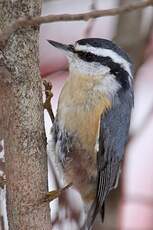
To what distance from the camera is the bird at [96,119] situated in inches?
59.4

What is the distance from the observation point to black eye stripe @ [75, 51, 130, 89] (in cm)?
147

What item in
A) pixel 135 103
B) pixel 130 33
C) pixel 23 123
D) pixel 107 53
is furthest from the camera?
pixel 135 103

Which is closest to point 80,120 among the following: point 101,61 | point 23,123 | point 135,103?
point 101,61

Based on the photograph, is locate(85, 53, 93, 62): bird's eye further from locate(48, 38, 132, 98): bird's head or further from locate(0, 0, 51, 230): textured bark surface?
locate(0, 0, 51, 230): textured bark surface

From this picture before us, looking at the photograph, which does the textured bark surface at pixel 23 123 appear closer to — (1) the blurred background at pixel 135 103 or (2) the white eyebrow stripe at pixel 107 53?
(1) the blurred background at pixel 135 103

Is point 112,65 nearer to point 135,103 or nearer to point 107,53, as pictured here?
point 107,53

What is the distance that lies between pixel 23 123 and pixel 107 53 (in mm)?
365

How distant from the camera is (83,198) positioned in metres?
1.61

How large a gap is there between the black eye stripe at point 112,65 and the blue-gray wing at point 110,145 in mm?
28

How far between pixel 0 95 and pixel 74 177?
18.7 inches

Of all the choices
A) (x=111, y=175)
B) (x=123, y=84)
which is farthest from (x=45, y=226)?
(x=123, y=84)

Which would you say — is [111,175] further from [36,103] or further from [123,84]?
[36,103]

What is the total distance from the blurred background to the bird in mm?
94

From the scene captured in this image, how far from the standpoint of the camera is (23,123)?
1.18 meters
